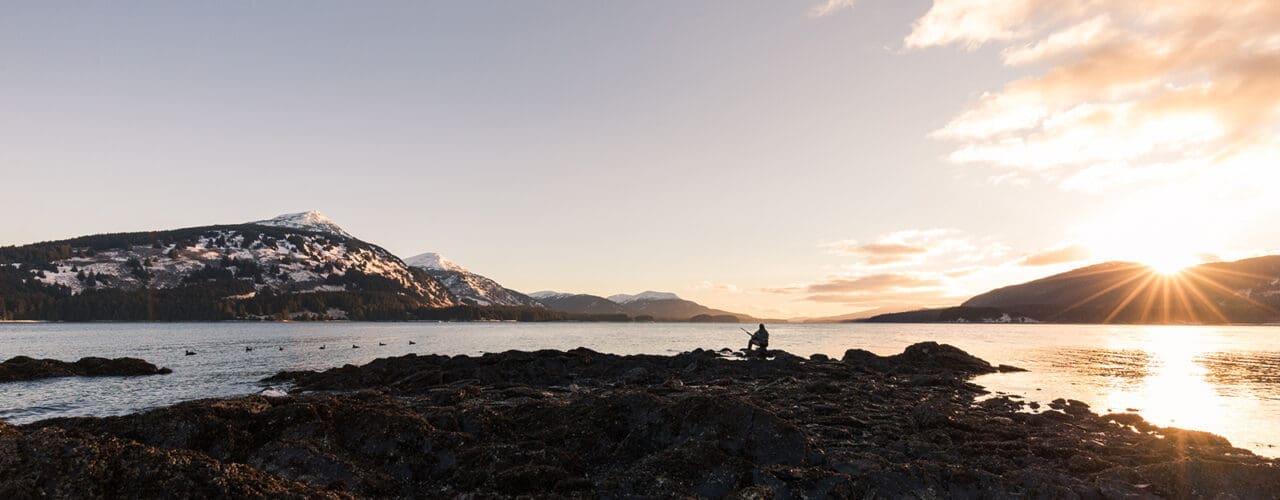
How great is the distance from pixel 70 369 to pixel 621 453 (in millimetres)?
58985

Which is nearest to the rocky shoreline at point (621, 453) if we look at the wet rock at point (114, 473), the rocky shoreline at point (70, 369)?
the wet rock at point (114, 473)

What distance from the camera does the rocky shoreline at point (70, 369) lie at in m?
47.8

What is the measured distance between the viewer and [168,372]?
176ft

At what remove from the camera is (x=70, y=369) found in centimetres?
5091

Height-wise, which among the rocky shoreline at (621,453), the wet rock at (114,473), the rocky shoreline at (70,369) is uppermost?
the wet rock at (114,473)

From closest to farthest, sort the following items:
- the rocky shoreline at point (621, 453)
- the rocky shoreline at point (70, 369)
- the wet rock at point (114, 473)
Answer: the wet rock at point (114, 473), the rocky shoreline at point (621, 453), the rocky shoreline at point (70, 369)

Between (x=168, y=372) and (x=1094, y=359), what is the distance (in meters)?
100

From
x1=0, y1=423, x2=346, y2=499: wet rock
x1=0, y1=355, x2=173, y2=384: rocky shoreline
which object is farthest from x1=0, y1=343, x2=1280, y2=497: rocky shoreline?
x1=0, y1=355, x2=173, y2=384: rocky shoreline

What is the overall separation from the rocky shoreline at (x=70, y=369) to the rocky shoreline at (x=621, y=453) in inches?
1413

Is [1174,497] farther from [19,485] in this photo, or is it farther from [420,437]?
[19,485]

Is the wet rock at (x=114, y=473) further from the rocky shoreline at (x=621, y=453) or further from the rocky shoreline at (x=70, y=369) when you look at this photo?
the rocky shoreline at (x=70, y=369)

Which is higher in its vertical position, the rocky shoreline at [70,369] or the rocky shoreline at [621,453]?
the rocky shoreline at [621,453]

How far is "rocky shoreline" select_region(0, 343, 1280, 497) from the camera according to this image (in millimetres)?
11602

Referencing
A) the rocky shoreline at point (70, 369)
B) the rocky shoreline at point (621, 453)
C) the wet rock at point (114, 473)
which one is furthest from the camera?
the rocky shoreline at point (70, 369)
